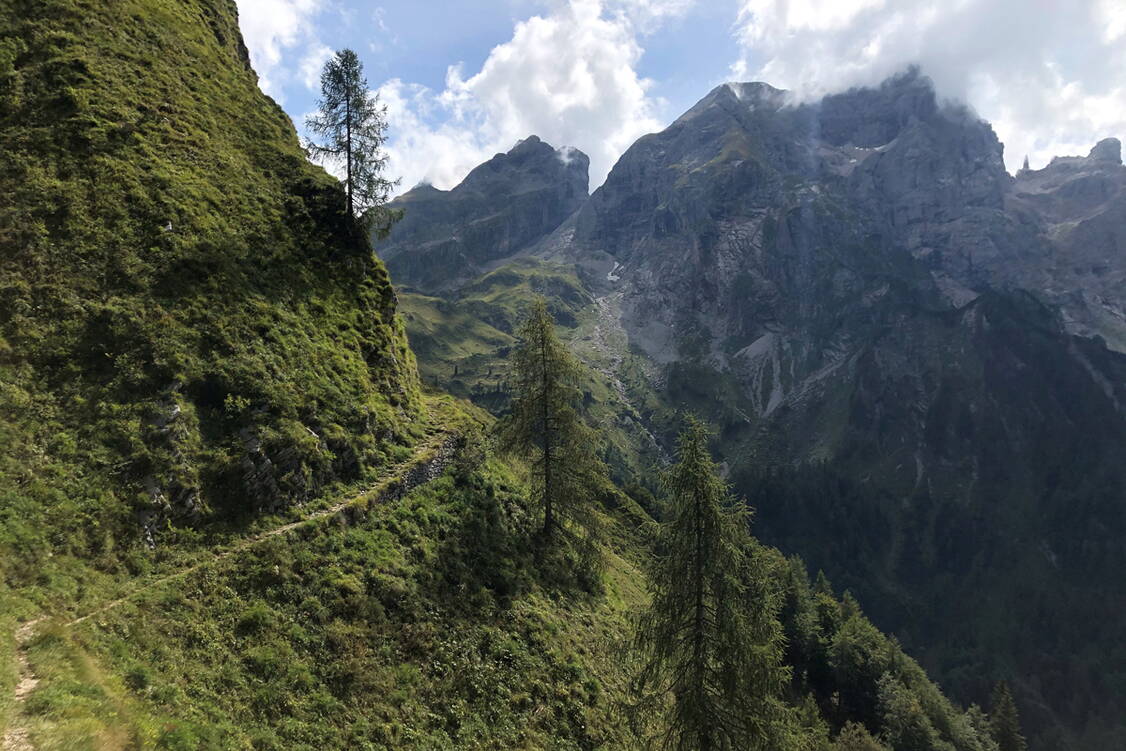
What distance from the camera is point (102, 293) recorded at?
75.1ft

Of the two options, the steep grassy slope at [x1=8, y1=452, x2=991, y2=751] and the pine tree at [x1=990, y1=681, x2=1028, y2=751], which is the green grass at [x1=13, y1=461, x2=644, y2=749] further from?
the pine tree at [x1=990, y1=681, x2=1028, y2=751]

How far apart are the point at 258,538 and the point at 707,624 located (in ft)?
55.3

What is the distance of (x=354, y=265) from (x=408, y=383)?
30.4 ft

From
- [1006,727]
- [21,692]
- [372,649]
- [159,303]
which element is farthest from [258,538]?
[1006,727]

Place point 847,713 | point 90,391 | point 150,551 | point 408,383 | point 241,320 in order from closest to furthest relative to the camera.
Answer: point 150,551
point 90,391
point 241,320
point 408,383
point 847,713

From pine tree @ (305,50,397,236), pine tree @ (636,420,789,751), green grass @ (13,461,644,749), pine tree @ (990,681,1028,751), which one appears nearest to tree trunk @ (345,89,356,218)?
pine tree @ (305,50,397,236)

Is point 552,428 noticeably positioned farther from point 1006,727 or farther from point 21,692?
point 1006,727

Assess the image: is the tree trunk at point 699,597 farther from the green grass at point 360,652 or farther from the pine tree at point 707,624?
the green grass at point 360,652

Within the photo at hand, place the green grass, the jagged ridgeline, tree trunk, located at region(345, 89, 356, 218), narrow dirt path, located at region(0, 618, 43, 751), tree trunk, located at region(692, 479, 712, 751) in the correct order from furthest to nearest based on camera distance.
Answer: tree trunk, located at region(345, 89, 356, 218), tree trunk, located at region(692, 479, 712, 751), the jagged ridgeline, the green grass, narrow dirt path, located at region(0, 618, 43, 751)

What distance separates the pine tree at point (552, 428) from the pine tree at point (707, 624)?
1285 centimetres

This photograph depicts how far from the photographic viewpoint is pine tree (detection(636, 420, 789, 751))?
19.6 meters

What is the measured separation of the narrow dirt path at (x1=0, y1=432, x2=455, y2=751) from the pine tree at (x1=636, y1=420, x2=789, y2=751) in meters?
13.5

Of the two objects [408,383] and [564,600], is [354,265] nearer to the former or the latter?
[408,383]

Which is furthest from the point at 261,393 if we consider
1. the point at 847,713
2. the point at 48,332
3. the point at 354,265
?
the point at 847,713
